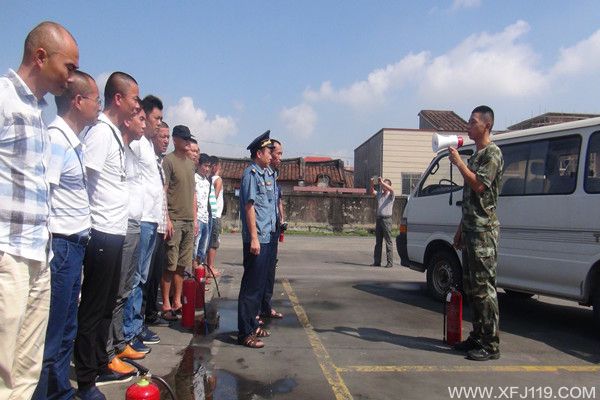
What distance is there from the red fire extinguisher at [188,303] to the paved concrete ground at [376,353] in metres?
0.17

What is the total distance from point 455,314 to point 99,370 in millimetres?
3221

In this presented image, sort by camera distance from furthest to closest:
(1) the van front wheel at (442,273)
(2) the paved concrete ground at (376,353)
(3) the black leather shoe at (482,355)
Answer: (1) the van front wheel at (442,273)
(3) the black leather shoe at (482,355)
(2) the paved concrete ground at (376,353)

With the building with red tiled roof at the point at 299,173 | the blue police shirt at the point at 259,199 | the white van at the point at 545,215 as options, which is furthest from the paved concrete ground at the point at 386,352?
the building with red tiled roof at the point at 299,173

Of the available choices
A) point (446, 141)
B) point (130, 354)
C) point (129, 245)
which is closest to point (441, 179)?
point (446, 141)

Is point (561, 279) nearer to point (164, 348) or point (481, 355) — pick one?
point (481, 355)

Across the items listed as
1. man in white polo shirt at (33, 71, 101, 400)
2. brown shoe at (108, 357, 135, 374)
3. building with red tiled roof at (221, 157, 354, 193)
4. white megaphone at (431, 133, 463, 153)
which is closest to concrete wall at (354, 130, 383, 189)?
building with red tiled roof at (221, 157, 354, 193)

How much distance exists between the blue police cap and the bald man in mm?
2623

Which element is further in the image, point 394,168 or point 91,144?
point 394,168

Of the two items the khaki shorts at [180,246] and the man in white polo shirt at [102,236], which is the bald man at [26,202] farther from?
the khaki shorts at [180,246]

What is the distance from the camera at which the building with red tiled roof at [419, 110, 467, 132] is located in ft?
89.9

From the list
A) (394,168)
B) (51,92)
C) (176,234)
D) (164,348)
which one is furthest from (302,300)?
(394,168)

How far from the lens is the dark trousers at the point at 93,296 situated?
10.0 ft

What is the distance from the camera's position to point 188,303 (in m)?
4.99

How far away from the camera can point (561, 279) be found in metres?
5.10
